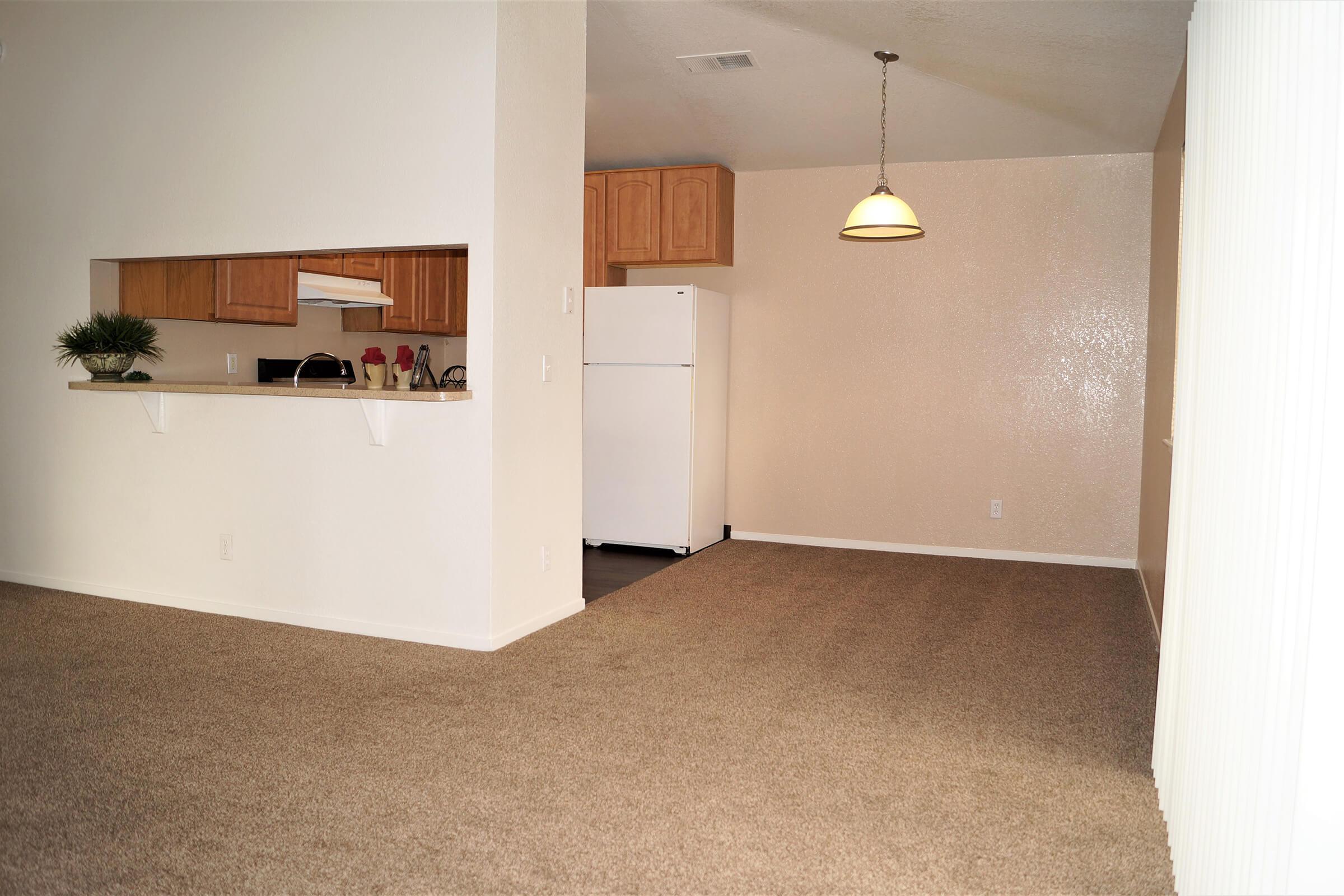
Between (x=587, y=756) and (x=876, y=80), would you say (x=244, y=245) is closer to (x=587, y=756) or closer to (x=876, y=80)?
(x=587, y=756)

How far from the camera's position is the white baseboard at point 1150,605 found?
14.1 feet

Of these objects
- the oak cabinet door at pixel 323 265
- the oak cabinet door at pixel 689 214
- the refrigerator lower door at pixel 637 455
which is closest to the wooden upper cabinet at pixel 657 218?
the oak cabinet door at pixel 689 214

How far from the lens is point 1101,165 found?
5.95 meters

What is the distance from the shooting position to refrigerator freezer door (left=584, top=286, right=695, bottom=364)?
616 centimetres

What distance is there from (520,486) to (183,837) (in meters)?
2.00

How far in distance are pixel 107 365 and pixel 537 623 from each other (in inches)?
88.5

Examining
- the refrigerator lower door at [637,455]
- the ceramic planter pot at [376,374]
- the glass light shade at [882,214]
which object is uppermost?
the glass light shade at [882,214]

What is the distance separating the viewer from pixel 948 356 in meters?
6.32

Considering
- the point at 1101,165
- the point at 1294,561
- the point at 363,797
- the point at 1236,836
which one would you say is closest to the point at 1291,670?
the point at 1294,561

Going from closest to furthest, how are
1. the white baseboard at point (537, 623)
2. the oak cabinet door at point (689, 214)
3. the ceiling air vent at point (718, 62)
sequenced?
1. the white baseboard at point (537, 623)
2. the ceiling air vent at point (718, 62)
3. the oak cabinet door at point (689, 214)

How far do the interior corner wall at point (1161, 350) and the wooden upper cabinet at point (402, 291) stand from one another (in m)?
4.14

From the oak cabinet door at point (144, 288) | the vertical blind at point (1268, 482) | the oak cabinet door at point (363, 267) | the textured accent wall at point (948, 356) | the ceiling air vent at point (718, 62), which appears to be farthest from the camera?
the textured accent wall at point (948, 356)

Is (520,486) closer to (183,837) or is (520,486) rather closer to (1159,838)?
(183,837)

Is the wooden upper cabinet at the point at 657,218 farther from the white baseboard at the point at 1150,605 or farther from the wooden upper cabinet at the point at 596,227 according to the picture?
the white baseboard at the point at 1150,605
